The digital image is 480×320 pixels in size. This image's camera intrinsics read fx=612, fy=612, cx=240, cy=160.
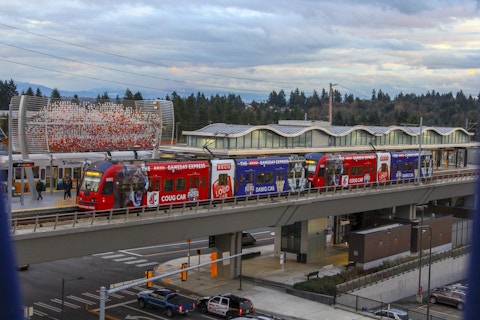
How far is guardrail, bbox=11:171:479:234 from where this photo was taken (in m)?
25.6

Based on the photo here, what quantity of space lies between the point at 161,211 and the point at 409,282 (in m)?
19.5

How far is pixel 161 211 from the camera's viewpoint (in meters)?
32.2

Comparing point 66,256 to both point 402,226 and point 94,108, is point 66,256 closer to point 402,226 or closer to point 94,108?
point 94,108

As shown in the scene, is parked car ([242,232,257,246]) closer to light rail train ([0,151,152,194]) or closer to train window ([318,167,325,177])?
train window ([318,167,325,177])

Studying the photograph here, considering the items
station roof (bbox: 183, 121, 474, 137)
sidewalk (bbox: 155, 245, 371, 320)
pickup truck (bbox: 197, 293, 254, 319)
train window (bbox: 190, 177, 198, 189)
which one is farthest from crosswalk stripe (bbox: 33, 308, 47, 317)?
station roof (bbox: 183, 121, 474, 137)

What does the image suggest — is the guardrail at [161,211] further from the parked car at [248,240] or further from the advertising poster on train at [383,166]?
the parked car at [248,240]

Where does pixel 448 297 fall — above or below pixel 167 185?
below

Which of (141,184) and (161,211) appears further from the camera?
(161,211)

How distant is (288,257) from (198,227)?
1388 centimetres

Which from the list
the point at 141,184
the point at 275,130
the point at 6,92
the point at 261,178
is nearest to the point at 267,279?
the point at 261,178

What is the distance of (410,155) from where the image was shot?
55.2 meters

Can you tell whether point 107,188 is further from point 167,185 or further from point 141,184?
point 167,185

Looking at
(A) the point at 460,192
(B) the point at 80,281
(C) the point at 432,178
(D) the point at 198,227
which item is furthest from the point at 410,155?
(B) the point at 80,281

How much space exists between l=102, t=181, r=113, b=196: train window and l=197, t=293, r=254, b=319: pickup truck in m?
7.81
